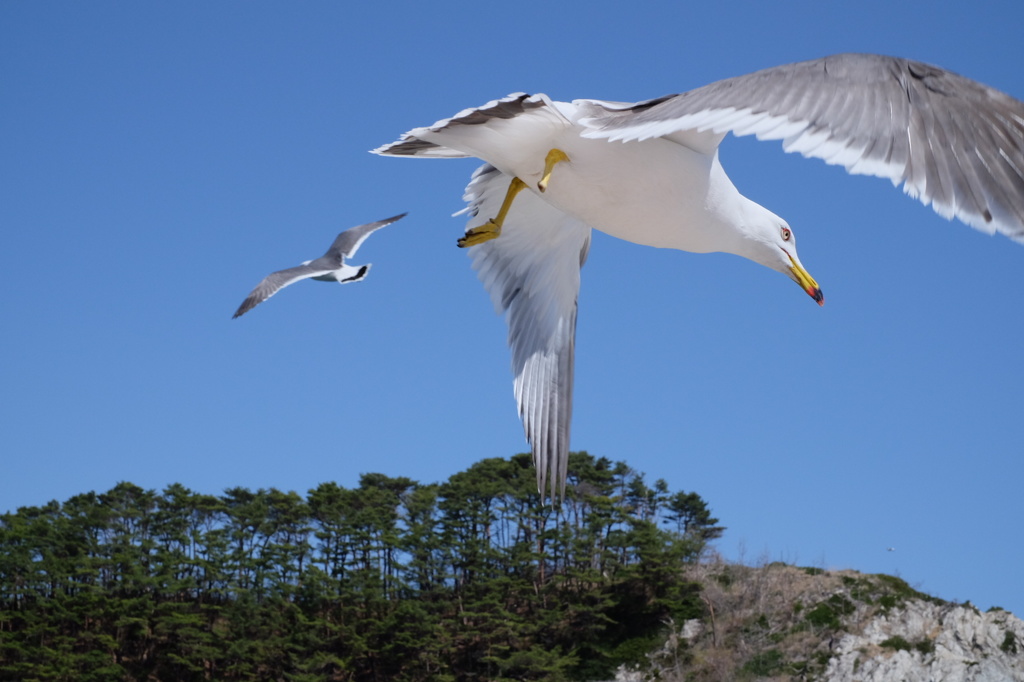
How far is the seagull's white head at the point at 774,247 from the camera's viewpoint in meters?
4.21

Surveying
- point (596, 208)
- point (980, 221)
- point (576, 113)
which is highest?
point (576, 113)

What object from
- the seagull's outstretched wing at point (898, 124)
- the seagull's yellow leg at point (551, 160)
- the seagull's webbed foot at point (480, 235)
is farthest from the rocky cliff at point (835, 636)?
A: the seagull's outstretched wing at point (898, 124)

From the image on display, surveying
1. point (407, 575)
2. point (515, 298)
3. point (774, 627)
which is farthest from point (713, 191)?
point (407, 575)

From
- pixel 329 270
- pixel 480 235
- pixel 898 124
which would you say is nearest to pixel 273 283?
pixel 329 270

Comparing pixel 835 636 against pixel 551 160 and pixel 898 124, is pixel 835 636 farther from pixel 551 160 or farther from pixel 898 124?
pixel 898 124

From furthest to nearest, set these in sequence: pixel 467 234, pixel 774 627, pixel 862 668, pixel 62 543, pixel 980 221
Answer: pixel 62 543 < pixel 774 627 < pixel 862 668 < pixel 467 234 < pixel 980 221

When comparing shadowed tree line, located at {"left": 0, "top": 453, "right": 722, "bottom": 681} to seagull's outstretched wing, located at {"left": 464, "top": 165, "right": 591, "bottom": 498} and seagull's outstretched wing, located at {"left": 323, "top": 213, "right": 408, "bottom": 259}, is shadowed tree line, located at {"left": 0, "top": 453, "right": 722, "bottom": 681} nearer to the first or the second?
seagull's outstretched wing, located at {"left": 323, "top": 213, "right": 408, "bottom": 259}

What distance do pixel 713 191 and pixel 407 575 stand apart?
3988 cm

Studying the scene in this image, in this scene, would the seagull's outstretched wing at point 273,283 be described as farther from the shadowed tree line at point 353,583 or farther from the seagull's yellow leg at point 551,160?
the shadowed tree line at point 353,583

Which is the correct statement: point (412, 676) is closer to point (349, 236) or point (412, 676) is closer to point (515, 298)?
point (349, 236)

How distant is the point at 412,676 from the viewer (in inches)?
1494

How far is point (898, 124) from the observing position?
8.10ft

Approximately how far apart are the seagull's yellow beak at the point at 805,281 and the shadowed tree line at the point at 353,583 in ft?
107

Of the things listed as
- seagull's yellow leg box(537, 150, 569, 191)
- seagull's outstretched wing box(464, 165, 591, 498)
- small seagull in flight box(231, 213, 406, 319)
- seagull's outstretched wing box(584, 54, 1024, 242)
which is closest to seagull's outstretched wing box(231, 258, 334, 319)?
small seagull in flight box(231, 213, 406, 319)
